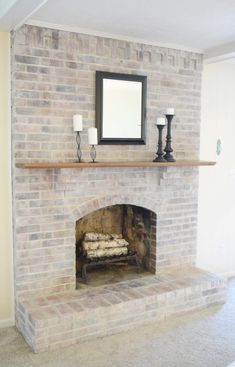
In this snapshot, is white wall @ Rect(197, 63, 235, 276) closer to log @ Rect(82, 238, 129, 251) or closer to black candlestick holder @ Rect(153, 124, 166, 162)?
black candlestick holder @ Rect(153, 124, 166, 162)

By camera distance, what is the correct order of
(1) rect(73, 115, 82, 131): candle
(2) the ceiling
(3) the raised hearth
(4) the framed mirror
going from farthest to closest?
(4) the framed mirror, (1) rect(73, 115, 82, 131): candle, (3) the raised hearth, (2) the ceiling

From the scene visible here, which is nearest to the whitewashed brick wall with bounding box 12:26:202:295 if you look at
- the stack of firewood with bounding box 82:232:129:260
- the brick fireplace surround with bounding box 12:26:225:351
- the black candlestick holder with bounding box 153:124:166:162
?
the brick fireplace surround with bounding box 12:26:225:351

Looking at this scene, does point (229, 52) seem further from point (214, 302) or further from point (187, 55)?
point (214, 302)

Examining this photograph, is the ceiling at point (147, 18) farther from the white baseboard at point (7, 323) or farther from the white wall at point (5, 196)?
the white baseboard at point (7, 323)

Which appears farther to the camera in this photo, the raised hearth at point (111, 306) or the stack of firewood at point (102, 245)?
the stack of firewood at point (102, 245)

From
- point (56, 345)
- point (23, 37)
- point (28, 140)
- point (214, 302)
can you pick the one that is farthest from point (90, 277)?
point (23, 37)

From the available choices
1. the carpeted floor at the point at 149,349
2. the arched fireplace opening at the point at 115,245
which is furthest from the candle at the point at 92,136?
the carpeted floor at the point at 149,349

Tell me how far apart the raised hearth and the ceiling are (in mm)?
2108

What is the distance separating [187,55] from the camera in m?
3.77

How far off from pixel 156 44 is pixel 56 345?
2664 mm

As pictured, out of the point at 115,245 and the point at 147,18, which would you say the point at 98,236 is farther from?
the point at 147,18

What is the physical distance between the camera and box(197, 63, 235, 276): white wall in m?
4.06

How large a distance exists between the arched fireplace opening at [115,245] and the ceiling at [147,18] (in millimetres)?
1631

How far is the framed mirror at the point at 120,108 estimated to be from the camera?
3314 mm
